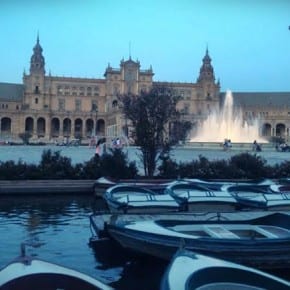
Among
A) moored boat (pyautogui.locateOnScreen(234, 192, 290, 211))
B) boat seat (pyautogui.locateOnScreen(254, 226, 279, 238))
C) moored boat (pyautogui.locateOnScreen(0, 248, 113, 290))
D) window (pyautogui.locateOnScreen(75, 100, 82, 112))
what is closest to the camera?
moored boat (pyautogui.locateOnScreen(0, 248, 113, 290))

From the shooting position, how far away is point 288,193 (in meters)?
13.0

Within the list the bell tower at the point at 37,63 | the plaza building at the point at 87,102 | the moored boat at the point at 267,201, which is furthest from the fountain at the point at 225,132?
the moored boat at the point at 267,201

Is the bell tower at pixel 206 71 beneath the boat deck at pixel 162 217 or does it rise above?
above

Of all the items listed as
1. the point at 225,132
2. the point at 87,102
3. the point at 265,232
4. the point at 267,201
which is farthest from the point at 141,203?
the point at 87,102

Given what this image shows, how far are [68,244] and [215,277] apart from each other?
17.4ft

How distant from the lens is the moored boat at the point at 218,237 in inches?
299

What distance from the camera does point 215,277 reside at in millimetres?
4961

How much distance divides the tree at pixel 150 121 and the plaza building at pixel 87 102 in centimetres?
10051

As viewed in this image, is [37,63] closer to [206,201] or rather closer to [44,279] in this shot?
[206,201]

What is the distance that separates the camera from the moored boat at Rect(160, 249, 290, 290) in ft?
15.5

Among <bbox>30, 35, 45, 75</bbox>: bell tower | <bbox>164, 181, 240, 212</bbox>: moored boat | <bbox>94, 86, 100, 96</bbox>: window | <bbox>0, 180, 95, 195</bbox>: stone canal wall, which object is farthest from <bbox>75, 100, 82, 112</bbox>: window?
<bbox>164, 181, 240, 212</bbox>: moored boat

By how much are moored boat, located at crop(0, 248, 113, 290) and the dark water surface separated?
2869 millimetres

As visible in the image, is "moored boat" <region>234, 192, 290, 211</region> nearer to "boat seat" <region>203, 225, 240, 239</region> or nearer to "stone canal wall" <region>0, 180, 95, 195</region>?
"boat seat" <region>203, 225, 240, 239</region>

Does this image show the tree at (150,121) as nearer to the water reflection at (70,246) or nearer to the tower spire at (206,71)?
the water reflection at (70,246)
